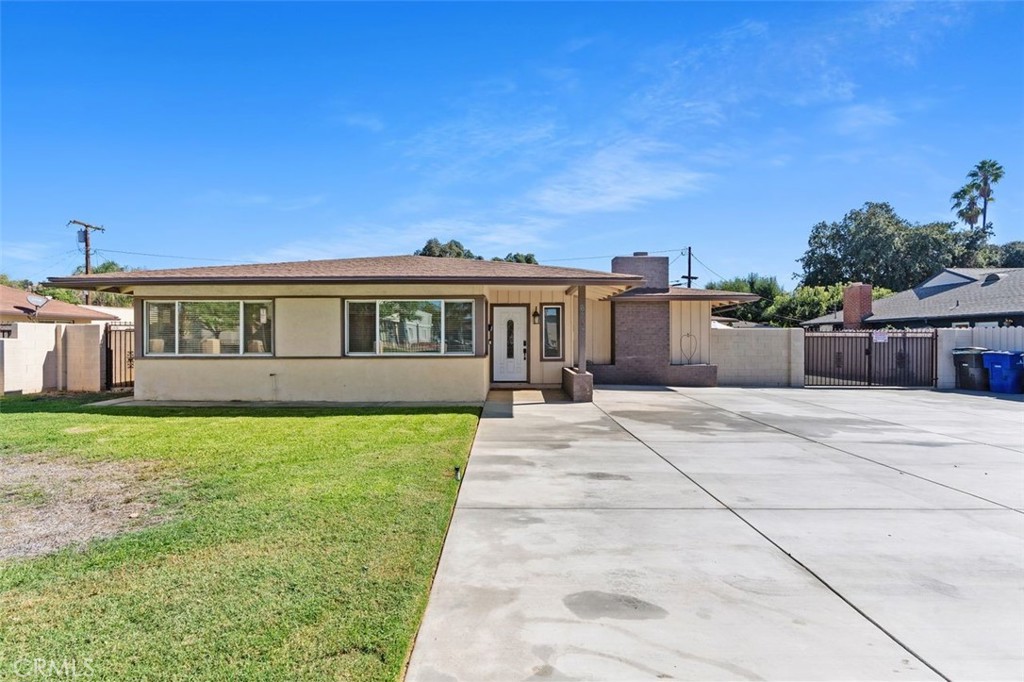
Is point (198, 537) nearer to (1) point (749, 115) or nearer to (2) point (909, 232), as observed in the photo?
(1) point (749, 115)

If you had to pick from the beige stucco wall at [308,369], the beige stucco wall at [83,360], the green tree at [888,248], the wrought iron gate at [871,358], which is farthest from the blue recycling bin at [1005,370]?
the green tree at [888,248]

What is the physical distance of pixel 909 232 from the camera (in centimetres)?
4481

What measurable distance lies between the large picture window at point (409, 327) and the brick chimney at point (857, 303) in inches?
938

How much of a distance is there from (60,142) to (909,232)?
56.2 m

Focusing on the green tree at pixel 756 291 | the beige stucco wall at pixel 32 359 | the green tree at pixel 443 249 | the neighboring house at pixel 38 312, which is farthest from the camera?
the green tree at pixel 443 249

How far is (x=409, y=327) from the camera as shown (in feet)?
41.4

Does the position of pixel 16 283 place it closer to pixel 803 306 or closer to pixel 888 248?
pixel 803 306

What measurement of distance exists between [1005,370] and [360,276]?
1838 centimetres

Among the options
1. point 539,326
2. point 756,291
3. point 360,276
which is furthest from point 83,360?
point 756,291

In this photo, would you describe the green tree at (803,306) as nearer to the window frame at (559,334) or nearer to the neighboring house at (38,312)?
Result: the window frame at (559,334)

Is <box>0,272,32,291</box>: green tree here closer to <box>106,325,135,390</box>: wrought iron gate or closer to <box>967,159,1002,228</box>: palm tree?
<box>106,325,135,390</box>: wrought iron gate

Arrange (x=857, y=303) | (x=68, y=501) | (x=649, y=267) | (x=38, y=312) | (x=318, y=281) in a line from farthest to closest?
(x=857, y=303) → (x=38, y=312) → (x=649, y=267) → (x=318, y=281) → (x=68, y=501)

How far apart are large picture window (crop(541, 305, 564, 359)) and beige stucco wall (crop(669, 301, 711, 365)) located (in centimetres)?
372

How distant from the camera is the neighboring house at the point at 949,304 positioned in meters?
21.4
